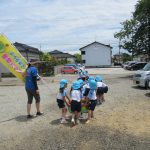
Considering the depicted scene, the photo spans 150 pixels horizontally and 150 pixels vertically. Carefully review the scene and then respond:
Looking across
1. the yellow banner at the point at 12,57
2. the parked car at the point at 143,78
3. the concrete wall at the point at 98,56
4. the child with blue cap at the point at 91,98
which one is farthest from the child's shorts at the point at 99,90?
the concrete wall at the point at 98,56

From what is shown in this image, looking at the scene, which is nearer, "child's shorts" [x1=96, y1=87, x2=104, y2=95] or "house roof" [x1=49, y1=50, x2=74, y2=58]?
"child's shorts" [x1=96, y1=87, x2=104, y2=95]

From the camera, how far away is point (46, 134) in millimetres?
7867

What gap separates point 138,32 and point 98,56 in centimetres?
5079

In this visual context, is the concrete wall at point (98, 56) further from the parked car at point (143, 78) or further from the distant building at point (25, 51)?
the parked car at point (143, 78)

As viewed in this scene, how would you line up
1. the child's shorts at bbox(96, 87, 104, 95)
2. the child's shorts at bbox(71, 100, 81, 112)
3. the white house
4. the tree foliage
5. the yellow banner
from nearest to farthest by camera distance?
the child's shorts at bbox(71, 100, 81, 112), the yellow banner, the child's shorts at bbox(96, 87, 104, 95), the tree foliage, the white house

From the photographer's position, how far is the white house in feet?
275

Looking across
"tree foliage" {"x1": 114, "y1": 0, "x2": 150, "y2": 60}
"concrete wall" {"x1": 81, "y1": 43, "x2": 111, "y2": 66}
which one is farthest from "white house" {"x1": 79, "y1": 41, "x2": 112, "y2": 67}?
"tree foliage" {"x1": 114, "y1": 0, "x2": 150, "y2": 60}

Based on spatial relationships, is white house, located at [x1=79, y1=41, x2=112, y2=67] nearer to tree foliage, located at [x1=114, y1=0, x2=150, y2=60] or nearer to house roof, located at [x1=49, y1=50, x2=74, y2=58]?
house roof, located at [x1=49, y1=50, x2=74, y2=58]

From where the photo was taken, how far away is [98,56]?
277 ft

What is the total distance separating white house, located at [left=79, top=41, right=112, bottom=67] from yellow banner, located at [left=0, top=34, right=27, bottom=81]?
73524 mm

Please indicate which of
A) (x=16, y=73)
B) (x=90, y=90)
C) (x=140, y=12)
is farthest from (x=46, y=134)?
(x=140, y=12)

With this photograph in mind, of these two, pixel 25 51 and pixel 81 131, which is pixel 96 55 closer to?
pixel 25 51

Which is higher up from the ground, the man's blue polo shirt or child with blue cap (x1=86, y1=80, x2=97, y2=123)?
the man's blue polo shirt

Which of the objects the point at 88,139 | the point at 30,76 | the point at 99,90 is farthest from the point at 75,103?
the point at 99,90
